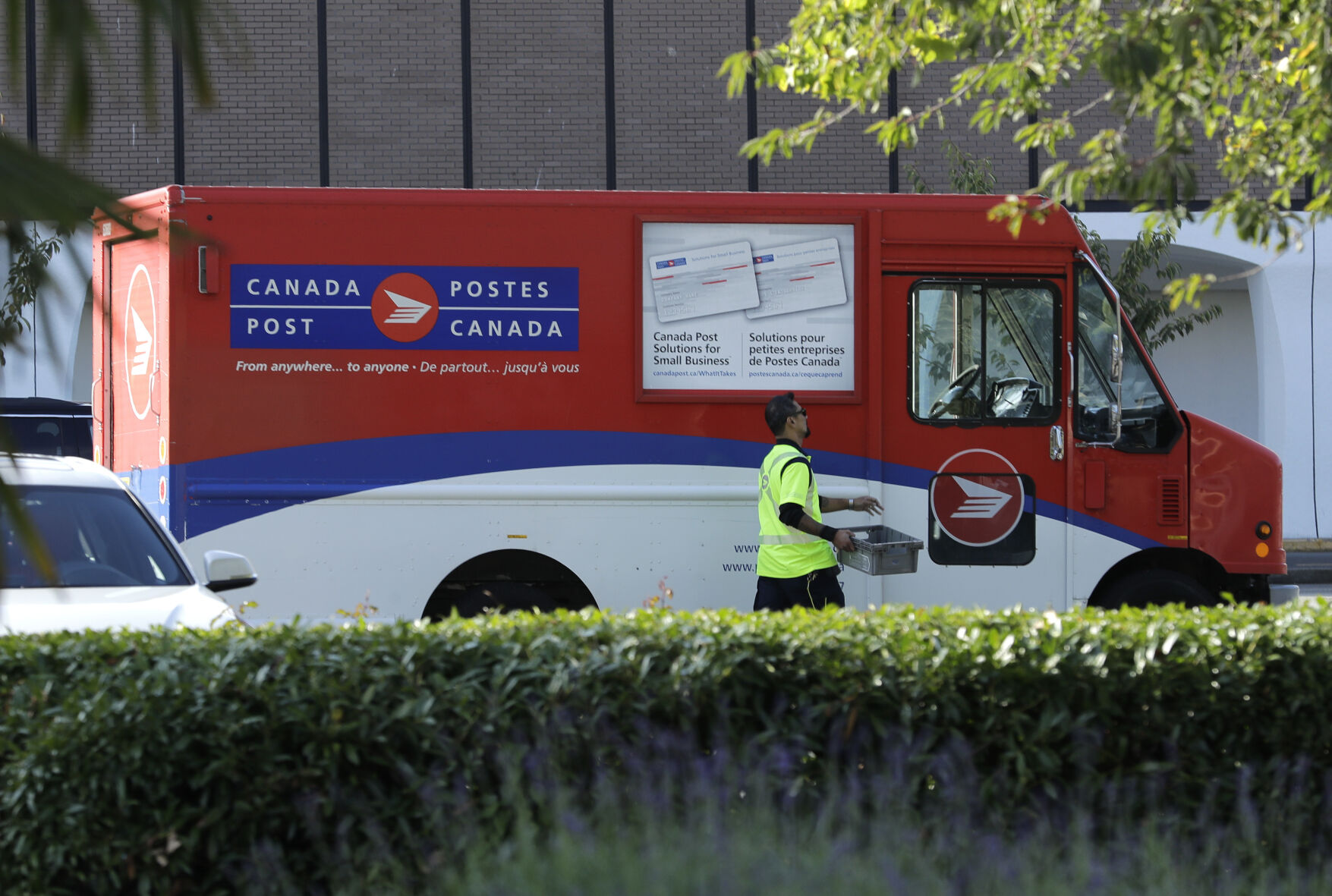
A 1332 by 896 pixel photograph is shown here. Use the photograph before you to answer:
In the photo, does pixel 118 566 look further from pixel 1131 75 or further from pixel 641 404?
pixel 1131 75

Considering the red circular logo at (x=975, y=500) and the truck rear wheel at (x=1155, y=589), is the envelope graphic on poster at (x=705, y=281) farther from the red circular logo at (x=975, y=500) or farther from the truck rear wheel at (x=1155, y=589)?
the truck rear wheel at (x=1155, y=589)

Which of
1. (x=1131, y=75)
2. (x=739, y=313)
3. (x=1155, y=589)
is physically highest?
(x=1131, y=75)

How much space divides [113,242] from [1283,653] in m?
3.67

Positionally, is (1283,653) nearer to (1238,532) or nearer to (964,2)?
(964,2)

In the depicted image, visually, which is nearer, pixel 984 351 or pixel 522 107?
pixel 984 351

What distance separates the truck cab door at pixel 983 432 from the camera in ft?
24.1

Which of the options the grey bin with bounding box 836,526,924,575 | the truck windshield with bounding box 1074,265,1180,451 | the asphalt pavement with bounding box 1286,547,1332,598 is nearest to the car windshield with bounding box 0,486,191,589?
the grey bin with bounding box 836,526,924,575

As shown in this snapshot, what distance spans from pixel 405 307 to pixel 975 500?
145 inches

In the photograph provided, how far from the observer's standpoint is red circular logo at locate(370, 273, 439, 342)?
280 inches

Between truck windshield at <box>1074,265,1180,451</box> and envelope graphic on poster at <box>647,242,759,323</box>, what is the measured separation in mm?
2083

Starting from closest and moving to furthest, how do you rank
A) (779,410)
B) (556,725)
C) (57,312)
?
(57,312)
(556,725)
(779,410)

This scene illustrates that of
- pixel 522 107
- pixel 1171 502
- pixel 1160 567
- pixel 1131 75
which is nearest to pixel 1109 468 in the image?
pixel 1171 502

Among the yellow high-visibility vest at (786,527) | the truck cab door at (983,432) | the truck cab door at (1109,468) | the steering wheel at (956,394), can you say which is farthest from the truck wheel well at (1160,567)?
the yellow high-visibility vest at (786,527)

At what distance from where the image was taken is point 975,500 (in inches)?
289
